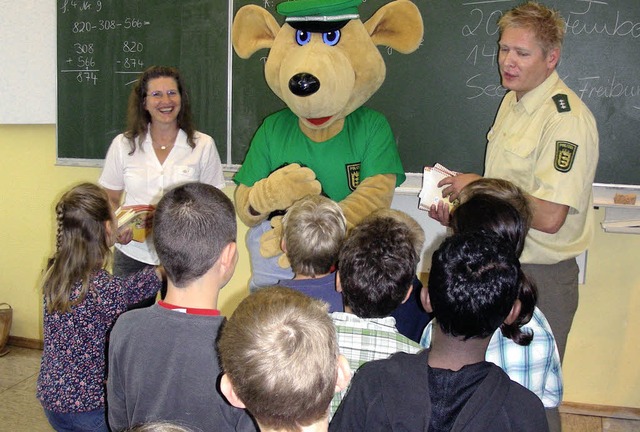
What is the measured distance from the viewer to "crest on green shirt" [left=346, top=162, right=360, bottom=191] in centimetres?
235

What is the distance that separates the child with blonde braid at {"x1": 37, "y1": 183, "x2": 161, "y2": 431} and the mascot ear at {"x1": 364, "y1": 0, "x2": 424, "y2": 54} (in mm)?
1293

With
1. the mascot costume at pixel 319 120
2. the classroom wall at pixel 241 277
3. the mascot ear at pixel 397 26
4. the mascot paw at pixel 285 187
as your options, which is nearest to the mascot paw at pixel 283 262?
the mascot costume at pixel 319 120

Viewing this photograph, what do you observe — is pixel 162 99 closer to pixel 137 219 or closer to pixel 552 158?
pixel 137 219

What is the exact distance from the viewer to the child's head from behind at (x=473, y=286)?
46.8 inches

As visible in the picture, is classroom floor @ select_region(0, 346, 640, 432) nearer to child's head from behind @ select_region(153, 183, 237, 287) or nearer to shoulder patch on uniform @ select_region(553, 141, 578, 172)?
shoulder patch on uniform @ select_region(553, 141, 578, 172)

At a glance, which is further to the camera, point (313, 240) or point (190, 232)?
point (313, 240)

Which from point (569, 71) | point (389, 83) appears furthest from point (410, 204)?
point (569, 71)

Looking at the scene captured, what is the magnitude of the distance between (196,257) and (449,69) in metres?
1.79

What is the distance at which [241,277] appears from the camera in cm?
346

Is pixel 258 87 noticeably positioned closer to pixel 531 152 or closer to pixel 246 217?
pixel 246 217

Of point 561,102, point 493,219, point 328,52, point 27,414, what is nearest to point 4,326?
point 27,414

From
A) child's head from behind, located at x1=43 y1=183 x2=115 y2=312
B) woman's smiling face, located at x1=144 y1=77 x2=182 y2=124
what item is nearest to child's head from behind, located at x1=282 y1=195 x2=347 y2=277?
child's head from behind, located at x1=43 y1=183 x2=115 y2=312

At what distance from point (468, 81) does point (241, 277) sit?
1639 millimetres

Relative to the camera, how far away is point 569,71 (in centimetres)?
265
